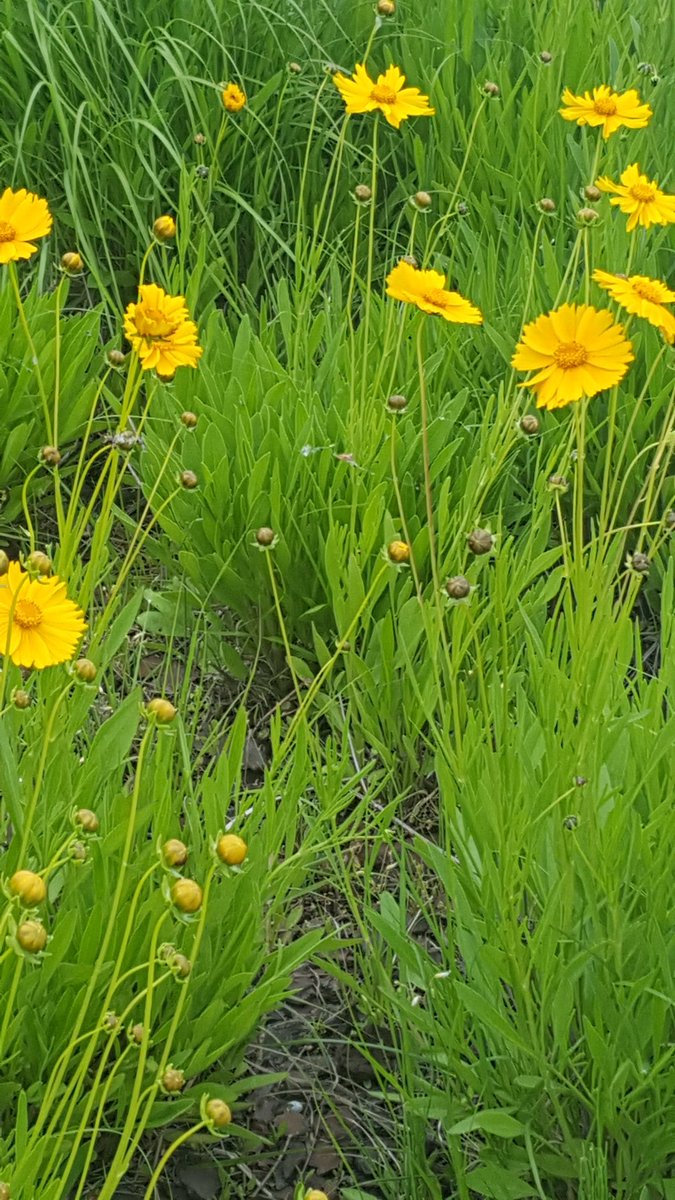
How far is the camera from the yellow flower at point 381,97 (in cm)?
167

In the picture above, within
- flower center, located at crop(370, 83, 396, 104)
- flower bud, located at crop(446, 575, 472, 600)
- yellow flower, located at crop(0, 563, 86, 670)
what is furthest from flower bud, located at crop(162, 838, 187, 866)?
flower center, located at crop(370, 83, 396, 104)

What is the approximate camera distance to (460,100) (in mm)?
2506

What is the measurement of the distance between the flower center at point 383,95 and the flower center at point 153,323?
2.14 ft

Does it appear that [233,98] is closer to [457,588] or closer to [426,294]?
[426,294]

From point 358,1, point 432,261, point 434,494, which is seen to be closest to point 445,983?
point 434,494

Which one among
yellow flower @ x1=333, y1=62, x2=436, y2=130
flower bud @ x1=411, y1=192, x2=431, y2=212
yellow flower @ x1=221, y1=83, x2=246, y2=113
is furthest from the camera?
yellow flower @ x1=221, y1=83, x2=246, y2=113

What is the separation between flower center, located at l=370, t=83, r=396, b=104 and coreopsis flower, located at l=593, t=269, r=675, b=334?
2.08 ft

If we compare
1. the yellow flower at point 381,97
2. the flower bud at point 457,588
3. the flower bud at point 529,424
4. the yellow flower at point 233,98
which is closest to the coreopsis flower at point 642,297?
the flower bud at point 529,424

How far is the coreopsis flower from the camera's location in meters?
1.10

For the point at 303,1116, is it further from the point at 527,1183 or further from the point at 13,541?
the point at 13,541

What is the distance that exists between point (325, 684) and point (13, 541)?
0.51 meters

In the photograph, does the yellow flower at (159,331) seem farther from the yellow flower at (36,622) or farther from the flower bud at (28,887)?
the flower bud at (28,887)

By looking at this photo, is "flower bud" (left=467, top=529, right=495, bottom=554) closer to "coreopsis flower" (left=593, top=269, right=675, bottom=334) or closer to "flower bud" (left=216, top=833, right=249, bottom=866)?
"coreopsis flower" (left=593, top=269, right=675, bottom=334)

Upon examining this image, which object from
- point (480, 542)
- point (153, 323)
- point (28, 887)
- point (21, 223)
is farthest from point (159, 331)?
point (28, 887)
